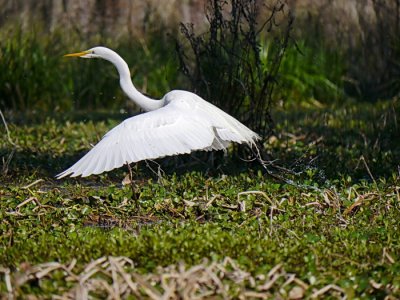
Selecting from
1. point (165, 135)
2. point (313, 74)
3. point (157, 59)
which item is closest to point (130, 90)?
point (165, 135)

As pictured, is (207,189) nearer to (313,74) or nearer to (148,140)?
(148,140)

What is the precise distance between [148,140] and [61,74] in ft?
18.9

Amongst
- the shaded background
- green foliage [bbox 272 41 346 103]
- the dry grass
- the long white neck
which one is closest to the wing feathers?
the long white neck

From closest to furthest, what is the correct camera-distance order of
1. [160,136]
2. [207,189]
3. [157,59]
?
[160,136] → [207,189] → [157,59]

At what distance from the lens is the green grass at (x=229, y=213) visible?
181 inches

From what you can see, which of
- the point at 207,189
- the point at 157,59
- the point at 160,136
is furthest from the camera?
the point at 157,59

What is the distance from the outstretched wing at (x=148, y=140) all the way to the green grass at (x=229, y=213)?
0.32m

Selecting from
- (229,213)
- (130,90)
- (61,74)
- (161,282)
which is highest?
(130,90)

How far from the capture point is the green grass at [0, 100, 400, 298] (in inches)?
181

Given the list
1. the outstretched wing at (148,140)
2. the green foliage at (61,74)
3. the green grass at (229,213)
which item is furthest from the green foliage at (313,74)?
the outstretched wing at (148,140)

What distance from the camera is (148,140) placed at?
5902 mm

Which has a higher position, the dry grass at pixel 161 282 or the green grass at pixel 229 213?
the dry grass at pixel 161 282

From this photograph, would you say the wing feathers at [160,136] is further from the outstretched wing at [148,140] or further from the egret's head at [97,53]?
the egret's head at [97,53]

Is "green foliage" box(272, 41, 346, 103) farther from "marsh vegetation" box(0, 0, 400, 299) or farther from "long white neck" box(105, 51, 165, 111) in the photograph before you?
"long white neck" box(105, 51, 165, 111)
